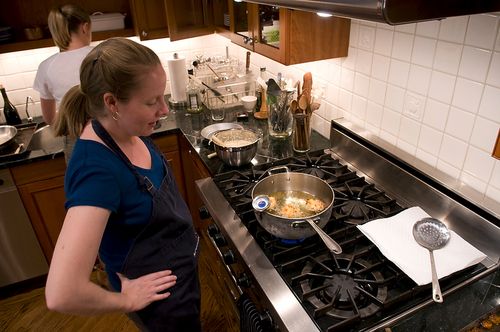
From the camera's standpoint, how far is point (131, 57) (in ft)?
3.08

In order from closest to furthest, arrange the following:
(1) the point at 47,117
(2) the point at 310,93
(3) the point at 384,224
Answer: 1. (3) the point at 384,224
2. (2) the point at 310,93
3. (1) the point at 47,117

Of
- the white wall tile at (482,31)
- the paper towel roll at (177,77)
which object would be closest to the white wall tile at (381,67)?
the white wall tile at (482,31)

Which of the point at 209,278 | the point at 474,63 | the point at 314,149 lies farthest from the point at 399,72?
the point at 209,278

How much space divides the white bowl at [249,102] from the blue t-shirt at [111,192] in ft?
3.92

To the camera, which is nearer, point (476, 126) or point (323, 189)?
point (476, 126)

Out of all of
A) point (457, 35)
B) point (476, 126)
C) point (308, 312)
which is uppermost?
point (457, 35)

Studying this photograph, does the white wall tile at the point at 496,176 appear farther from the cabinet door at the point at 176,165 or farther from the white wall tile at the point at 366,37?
the cabinet door at the point at 176,165

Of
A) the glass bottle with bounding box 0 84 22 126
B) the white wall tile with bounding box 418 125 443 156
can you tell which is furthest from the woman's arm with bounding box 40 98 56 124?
the white wall tile with bounding box 418 125 443 156

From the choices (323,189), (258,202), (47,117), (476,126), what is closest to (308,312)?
(258,202)

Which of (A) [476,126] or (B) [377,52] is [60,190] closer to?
(B) [377,52]

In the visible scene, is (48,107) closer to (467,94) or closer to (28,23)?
(28,23)

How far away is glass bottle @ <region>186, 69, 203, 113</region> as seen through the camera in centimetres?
240

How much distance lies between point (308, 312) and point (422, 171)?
71 centimetres

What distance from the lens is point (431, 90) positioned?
1285mm
